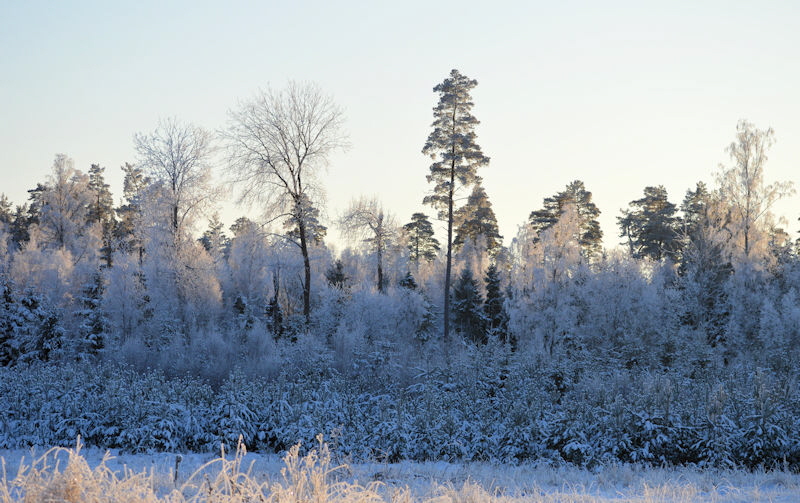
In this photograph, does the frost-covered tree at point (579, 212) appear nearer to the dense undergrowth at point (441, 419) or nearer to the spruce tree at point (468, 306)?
the spruce tree at point (468, 306)

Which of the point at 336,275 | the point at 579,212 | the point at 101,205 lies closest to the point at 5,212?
the point at 101,205

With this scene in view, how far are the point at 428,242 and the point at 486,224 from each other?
924cm

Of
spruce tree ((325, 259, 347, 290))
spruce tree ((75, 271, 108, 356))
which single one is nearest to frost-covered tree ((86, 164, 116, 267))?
spruce tree ((325, 259, 347, 290))

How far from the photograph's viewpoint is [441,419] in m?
14.4

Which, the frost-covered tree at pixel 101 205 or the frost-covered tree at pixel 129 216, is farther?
the frost-covered tree at pixel 101 205

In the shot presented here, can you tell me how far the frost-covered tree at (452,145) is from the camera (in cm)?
3095

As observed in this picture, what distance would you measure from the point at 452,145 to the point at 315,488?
89.5 ft

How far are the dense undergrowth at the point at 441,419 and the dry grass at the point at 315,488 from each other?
1.57 meters

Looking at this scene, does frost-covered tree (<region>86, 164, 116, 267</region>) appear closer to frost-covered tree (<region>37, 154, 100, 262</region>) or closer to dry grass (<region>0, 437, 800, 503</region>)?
frost-covered tree (<region>37, 154, 100, 262</region>)

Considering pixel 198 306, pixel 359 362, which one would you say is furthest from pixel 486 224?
pixel 359 362

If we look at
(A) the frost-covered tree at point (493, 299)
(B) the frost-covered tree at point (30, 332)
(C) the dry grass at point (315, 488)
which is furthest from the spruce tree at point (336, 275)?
(C) the dry grass at point (315, 488)

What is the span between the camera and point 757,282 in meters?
29.5

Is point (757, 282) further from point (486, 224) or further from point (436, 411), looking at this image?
point (486, 224)

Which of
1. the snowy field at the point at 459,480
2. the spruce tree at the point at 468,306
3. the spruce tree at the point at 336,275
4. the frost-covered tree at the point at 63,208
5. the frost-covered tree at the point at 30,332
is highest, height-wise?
the frost-covered tree at the point at 63,208
